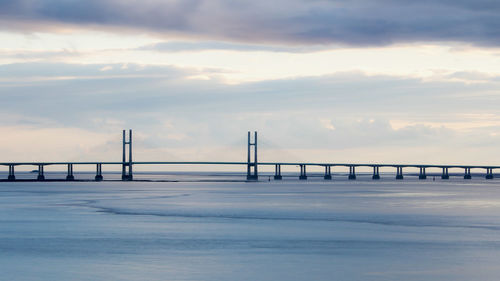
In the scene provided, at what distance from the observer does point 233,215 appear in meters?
57.9

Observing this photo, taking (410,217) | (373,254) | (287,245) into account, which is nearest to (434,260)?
(373,254)

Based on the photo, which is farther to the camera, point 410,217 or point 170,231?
point 410,217

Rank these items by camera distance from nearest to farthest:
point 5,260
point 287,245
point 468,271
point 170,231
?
1. point 468,271
2. point 5,260
3. point 287,245
4. point 170,231

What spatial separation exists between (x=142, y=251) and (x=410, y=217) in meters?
26.1

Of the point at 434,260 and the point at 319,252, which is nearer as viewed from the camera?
the point at 434,260

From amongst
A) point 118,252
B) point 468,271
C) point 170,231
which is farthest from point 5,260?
point 468,271

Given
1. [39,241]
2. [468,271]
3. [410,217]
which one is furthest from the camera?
[410,217]

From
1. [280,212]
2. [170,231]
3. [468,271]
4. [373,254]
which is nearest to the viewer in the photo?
[468,271]

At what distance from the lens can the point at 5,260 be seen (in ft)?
101

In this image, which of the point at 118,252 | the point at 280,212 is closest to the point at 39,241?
the point at 118,252

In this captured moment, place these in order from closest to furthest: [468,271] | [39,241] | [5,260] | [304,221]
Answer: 1. [468,271]
2. [5,260]
3. [39,241]
4. [304,221]

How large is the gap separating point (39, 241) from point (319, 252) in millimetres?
13552

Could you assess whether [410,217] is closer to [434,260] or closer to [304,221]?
[304,221]

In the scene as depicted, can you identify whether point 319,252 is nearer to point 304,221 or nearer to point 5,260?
point 5,260
